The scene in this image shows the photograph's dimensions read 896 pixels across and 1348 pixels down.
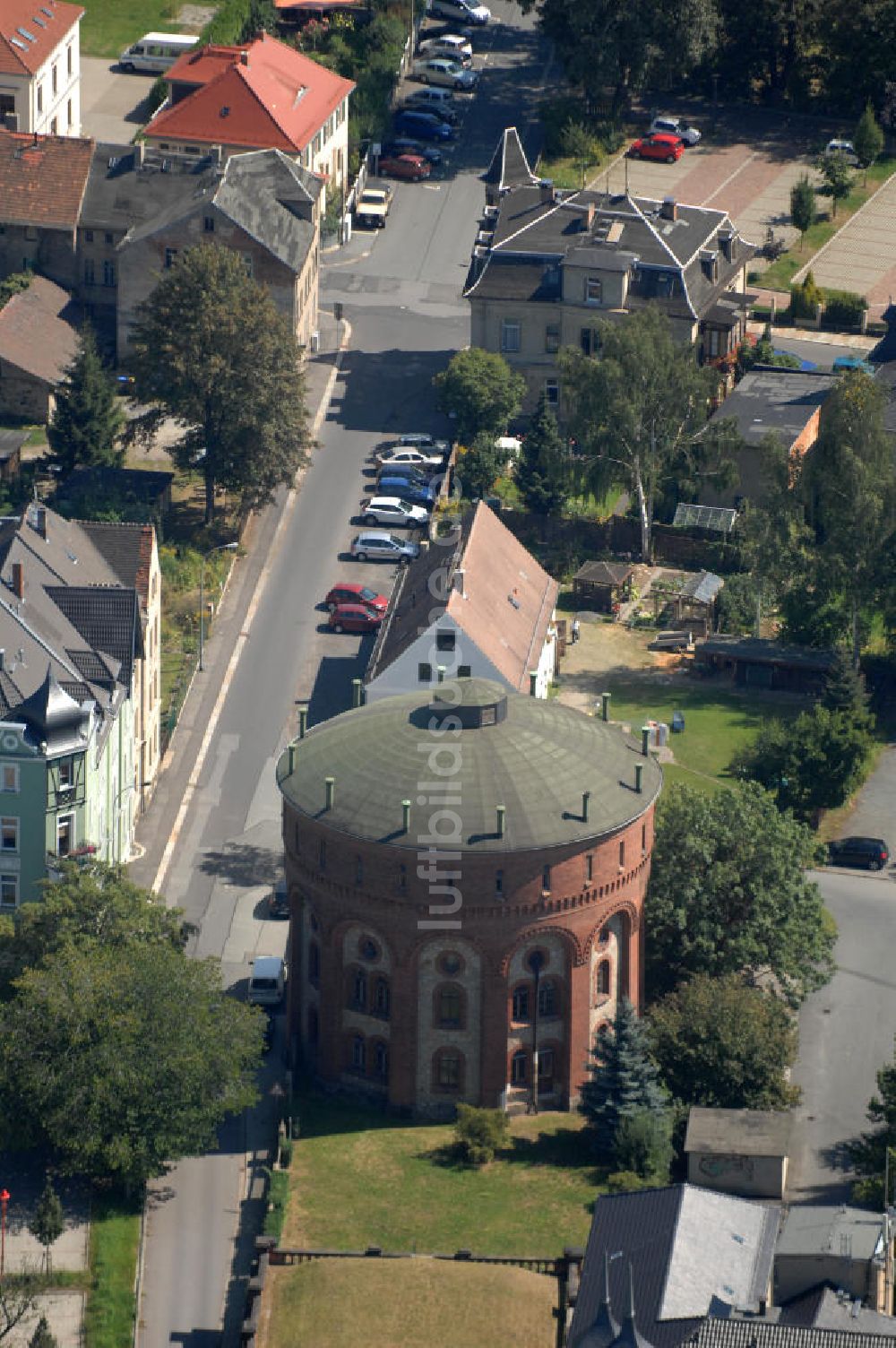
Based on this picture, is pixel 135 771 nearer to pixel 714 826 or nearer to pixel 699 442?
pixel 714 826

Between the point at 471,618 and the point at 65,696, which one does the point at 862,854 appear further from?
the point at 65,696

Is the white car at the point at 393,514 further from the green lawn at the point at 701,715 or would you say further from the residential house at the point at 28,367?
the residential house at the point at 28,367

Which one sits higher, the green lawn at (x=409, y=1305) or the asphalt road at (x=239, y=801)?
the green lawn at (x=409, y=1305)

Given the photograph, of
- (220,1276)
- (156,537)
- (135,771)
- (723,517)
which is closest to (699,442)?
(723,517)

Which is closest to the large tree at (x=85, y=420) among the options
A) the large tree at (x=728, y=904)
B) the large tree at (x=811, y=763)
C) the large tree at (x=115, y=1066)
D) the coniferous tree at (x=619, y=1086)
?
the large tree at (x=811, y=763)

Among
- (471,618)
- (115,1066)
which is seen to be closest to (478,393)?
(471,618)

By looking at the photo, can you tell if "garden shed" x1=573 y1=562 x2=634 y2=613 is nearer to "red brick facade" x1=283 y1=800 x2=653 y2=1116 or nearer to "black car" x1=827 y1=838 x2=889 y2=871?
"black car" x1=827 y1=838 x2=889 y2=871
